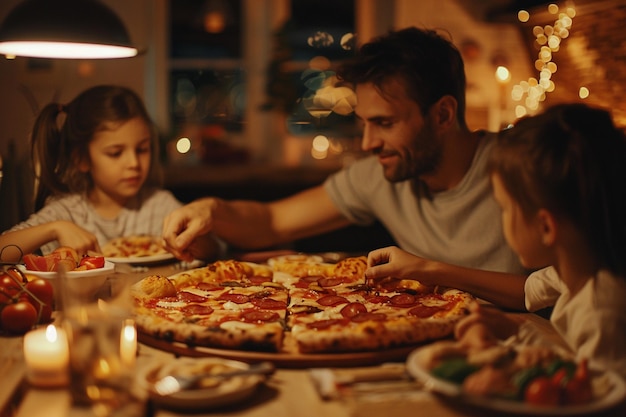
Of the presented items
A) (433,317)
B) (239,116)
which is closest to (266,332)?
(433,317)

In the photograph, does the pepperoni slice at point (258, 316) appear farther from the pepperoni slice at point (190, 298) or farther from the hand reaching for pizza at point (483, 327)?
the hand reaching for pizza at point (483, 327)

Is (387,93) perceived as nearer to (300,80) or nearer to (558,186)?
(558,186)

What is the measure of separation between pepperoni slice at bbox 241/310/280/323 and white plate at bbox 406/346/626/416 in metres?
A: 0.53

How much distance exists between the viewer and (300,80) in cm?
568

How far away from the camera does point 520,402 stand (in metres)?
1.26

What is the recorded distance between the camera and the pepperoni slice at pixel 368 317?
1.80 metres

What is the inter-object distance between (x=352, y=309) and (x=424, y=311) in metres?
0.18

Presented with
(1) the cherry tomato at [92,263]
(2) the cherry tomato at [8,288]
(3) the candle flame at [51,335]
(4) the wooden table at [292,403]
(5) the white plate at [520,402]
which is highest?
(1) the cherry tomato at [92,263]

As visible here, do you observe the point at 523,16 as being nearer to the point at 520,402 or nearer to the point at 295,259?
the point at 295,259

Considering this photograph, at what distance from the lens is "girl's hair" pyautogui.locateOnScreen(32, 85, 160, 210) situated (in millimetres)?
2797

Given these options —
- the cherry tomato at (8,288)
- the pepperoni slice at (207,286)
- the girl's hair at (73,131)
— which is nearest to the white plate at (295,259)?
the pepperoni slice at (207,286)

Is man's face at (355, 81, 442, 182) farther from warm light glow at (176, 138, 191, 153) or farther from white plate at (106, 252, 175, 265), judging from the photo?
warm light glow at (176, 138, 191, 153)

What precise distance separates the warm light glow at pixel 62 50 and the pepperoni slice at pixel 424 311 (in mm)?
1297

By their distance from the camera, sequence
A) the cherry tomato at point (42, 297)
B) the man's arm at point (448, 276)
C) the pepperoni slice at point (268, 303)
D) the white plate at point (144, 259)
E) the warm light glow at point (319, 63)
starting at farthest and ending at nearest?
the warm light glow at point (319, 63), the white plate at point (144, 259), the man's arm at point (448, 276), the pepperoni slice at point (268, 303), the cherry tomato at point (42, 297)
